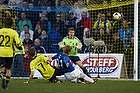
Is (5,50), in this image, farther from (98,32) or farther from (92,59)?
(98,32)

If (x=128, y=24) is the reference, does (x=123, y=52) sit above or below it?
below

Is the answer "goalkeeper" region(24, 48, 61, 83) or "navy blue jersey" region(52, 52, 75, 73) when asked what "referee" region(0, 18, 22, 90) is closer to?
"navy blue jersey" region(52, 52, 75, 73)

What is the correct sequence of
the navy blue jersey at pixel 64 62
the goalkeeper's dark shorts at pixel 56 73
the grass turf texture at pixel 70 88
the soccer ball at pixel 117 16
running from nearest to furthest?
the grass turf texture at pixel 70 88, the navy blue jersey at pixel 64 62, the goalkeeper's dark shorts at pixel 56 73, the soccer ball at pixel 117 16

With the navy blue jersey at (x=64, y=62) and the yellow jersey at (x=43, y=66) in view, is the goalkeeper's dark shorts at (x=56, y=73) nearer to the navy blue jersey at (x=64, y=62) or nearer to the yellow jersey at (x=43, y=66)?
the yellow jersey at (x=43, y=66)

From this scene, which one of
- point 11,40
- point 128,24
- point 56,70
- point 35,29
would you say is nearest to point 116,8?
point 128,24

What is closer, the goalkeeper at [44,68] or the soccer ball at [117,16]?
the goalkeeper at [44,68]

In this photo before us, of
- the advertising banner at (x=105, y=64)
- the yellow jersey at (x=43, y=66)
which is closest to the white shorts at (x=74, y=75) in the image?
the yellow jersey at (x=43, y=66)

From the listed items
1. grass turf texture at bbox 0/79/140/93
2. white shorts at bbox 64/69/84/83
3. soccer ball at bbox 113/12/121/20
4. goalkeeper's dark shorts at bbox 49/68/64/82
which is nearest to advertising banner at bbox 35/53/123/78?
soccer ball at bbox 113/12/121/20

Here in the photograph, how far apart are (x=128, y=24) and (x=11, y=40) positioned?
7424 mm

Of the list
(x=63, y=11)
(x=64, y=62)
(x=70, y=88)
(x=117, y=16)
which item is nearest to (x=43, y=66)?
(x=64, y=62)

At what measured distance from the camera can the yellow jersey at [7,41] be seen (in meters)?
8.63

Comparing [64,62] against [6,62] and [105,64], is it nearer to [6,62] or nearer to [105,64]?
[6,62]

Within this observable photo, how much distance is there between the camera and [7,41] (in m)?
8.66

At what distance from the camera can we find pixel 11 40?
8.67 m
